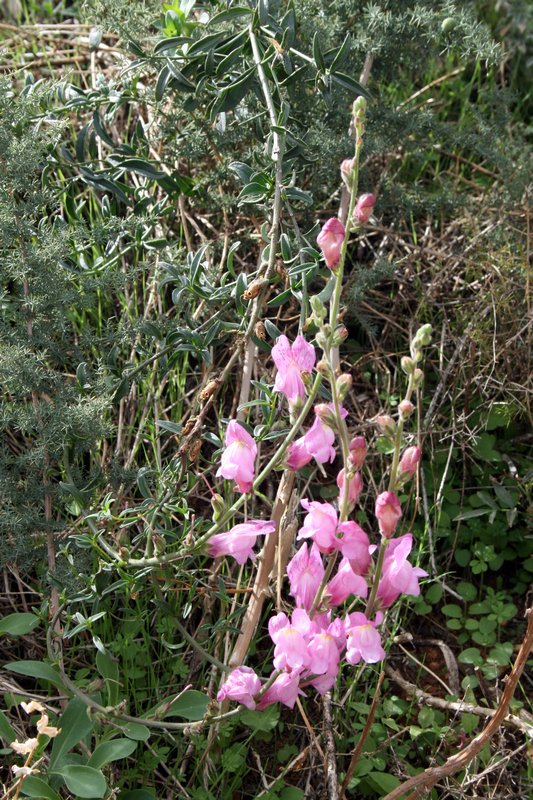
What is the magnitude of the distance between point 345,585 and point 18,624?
0.66 meters

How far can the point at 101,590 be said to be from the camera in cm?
179

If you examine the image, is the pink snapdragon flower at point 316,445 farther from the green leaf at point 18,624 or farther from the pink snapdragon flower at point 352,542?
the green leaf at point 18,624

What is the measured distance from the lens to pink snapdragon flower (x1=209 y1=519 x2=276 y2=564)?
163 centimetres

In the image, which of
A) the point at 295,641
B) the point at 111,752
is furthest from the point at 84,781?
the point at 295,641

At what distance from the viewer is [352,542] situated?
4.79ft

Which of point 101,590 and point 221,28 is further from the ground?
point 221,28

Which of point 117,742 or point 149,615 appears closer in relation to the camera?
point 117,742

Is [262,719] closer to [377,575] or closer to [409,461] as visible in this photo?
[377,575]

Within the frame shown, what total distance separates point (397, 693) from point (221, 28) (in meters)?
1.61

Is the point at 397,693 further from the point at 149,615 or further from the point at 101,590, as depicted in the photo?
the point at 101,590

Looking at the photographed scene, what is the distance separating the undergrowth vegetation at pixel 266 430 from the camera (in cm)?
162

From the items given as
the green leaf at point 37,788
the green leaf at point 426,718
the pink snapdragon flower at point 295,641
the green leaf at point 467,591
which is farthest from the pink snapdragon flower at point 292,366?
the green leaf at point 467,591

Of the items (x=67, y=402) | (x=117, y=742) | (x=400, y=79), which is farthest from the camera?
(x=400, y=79)

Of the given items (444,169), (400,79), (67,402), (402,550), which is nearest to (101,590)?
(67,402)
